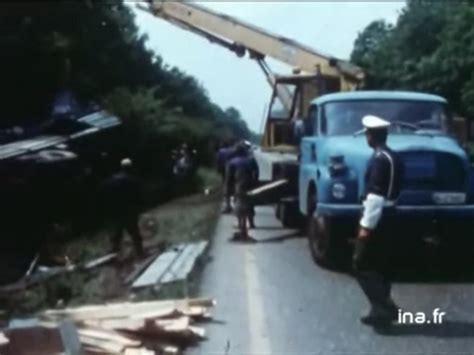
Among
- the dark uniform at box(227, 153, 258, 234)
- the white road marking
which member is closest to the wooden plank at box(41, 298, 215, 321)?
the white road marking

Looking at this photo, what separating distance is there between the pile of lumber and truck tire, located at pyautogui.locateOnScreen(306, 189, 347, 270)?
397 cm

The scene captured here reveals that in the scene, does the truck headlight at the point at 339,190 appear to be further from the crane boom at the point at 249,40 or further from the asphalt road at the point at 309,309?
the crane boom at the point at 249,40

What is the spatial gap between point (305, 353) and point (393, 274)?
17.6ft

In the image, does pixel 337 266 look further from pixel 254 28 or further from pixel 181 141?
pixel 181 141

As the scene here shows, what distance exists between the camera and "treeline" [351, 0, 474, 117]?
144 feet

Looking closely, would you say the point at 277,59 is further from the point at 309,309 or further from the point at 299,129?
the point at 309,309

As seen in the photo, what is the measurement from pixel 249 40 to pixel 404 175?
14.9 m

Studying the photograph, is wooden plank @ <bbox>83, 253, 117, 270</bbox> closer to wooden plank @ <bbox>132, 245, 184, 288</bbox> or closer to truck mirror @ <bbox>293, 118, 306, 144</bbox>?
wooden plank @ <bbox>132, 245, 184, 288</bbox>

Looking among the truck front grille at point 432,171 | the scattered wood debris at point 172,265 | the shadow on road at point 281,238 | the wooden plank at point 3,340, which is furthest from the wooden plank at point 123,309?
the shadow on road at point 281,238

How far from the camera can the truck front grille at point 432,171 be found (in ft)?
53.3

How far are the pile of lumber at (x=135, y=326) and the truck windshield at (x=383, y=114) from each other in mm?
5693

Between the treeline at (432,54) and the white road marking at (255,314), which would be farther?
the treeline at (432,54)

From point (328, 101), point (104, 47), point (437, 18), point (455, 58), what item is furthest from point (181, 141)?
point (328, 101)

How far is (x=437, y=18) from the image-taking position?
5025cm
